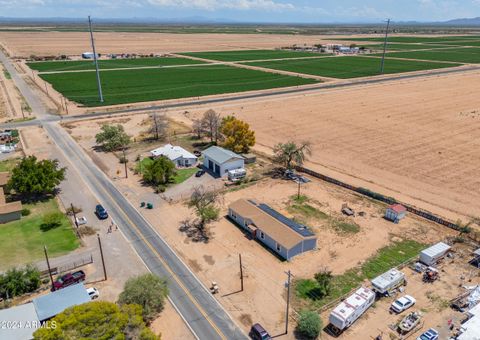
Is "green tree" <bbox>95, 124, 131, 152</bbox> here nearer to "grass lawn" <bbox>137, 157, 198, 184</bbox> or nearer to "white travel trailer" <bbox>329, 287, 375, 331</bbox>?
"grass lawn" <bbox>137, 157, 198, 184</bbox>

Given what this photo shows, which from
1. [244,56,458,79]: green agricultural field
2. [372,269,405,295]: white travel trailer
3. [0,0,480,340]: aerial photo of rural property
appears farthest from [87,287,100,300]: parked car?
[244,56,458,79]: green agricultural field

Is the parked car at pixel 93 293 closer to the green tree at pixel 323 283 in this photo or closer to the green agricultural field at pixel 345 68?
the green tree at pixel 323 283

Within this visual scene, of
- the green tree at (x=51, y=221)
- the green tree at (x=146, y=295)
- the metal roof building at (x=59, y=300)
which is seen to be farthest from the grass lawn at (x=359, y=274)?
the green tree at (x=51, y=221)

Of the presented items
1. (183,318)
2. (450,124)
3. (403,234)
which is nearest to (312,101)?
(450,124)

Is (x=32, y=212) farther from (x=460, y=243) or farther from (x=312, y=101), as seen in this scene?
(x=312, y=101)

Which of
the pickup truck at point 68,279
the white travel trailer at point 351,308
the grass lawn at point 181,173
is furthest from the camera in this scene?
the grass lawn at point 181,173

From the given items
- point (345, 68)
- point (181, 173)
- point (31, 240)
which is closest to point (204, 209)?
point (181, 173)
